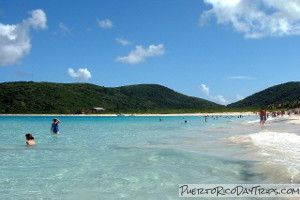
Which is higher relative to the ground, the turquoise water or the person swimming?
the person swimming

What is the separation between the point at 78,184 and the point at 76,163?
4.35 meters

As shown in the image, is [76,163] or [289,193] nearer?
[289,193]

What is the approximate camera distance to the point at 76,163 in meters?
15.2

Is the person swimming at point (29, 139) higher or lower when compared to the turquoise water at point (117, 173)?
higher

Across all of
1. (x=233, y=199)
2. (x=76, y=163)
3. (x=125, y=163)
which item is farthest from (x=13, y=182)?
(x=233, y=199)

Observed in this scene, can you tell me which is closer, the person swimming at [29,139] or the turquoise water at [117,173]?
the turquoise water at [117,173]

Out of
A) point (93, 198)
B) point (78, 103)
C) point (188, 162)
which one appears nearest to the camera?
point (93, 198)

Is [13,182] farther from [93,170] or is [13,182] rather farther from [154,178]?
[154,178]

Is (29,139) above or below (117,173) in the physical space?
above

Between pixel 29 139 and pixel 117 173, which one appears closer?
pixel 117 173

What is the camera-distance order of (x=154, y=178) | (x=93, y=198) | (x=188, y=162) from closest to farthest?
(x=93, y=198) → (x=154, y=178) → (x=188, y=162)

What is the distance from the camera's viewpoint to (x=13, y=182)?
11.3m

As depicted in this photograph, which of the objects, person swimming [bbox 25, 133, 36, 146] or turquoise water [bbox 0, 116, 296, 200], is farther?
person swimming [bbox 25, 133, 36, 146]

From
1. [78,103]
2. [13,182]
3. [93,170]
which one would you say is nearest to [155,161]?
[93,170]
